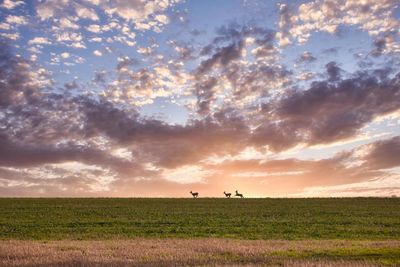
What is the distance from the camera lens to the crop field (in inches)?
938

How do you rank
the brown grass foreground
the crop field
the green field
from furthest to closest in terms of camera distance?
1. the green field
2. the crop field
3. the brown grass foreground

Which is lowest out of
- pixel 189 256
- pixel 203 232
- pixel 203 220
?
pixel 189 256

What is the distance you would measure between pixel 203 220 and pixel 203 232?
870cm

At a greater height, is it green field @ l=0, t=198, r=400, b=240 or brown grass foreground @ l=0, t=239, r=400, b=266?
green field @ l=0, t=198, r=400, b=240

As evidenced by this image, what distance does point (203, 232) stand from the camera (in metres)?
41.9

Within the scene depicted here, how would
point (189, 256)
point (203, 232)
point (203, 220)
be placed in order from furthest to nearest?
1. point (203, 220)
2. point (203, 232)
3. point (189, 256)

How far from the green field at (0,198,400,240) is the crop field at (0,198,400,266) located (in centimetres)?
9

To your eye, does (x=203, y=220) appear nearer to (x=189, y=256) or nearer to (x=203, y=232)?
(x=203, y=232)

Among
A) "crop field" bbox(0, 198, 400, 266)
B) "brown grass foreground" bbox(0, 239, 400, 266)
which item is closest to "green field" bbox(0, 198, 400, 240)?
"crop field" bbox(0, 198, 400, 266)

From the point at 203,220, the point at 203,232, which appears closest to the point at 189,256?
the point at 203,232

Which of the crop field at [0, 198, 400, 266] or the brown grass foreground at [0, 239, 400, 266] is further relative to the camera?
the crop field at [0, 198, 400, 266]

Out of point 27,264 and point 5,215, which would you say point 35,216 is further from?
point 27,264

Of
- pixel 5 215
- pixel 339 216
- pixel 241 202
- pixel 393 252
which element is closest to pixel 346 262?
pixel 393 252

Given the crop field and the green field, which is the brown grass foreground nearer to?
the crop field
